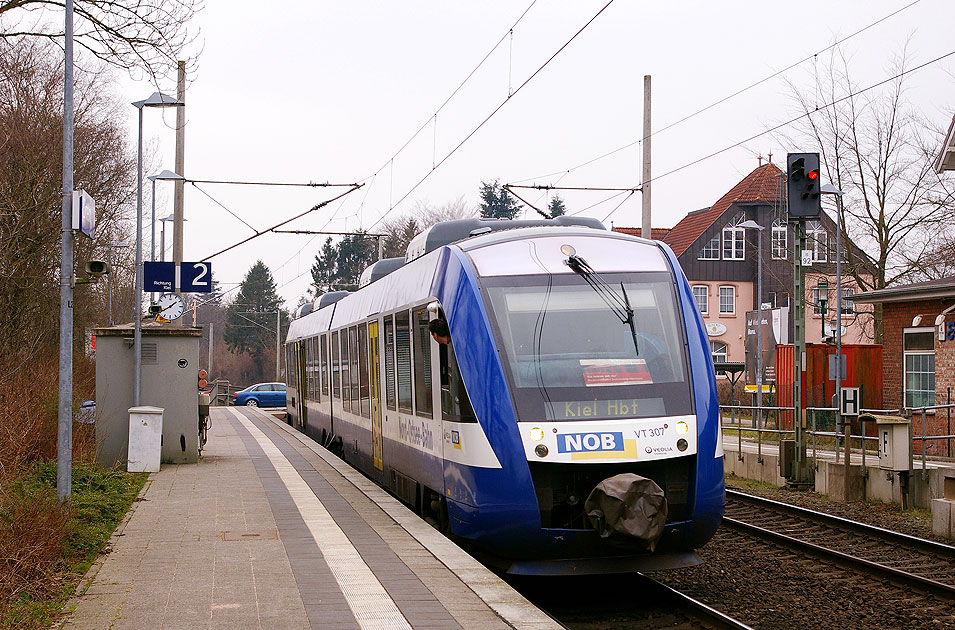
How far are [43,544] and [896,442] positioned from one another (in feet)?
34.9

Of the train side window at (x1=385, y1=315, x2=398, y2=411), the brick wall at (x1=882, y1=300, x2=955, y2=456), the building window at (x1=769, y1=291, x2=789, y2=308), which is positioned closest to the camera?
the train side window at (x1=385, y1=315, x2=398, y2=411)

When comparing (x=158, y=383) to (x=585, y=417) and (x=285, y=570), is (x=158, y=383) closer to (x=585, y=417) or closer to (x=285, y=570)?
(x=285, y=570)

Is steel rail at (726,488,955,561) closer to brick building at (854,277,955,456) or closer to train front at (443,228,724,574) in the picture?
train front at (443,228,724,574)

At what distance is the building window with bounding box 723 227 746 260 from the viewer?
197ft

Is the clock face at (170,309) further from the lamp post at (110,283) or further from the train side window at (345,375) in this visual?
the lamp post at (110,283)

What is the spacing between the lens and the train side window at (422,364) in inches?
407

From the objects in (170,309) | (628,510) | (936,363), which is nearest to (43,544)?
(628,510)

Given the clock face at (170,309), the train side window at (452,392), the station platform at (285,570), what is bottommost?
the station platform at (285,570)

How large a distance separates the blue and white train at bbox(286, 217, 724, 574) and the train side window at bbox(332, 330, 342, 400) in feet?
27.1

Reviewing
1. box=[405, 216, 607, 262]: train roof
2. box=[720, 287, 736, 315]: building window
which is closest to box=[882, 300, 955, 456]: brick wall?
box=[405, 216, 607, 262]: train roof

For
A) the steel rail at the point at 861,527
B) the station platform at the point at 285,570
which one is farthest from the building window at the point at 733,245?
the station platform at the point at 285,570

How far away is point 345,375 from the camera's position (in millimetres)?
17922

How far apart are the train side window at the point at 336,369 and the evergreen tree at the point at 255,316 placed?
251 feet

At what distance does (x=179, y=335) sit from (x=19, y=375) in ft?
7.80
